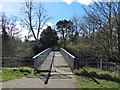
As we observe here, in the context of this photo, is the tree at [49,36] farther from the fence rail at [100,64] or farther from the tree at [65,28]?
the fence rail at [100,64]

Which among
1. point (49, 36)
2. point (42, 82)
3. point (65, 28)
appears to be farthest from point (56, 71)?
point (65, 28)

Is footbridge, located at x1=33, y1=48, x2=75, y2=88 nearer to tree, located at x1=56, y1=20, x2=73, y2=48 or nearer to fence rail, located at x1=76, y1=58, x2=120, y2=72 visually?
fence rail, located at x1=76, y1=58, x2=120, y2=72

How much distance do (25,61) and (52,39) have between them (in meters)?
47.4

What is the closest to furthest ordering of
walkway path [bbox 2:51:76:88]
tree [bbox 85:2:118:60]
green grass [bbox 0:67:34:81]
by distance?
walkway path [bbox 2:51:76:88] < green grass [bbox 0:67:34:81] < tree [bbox 85:2:118:60]

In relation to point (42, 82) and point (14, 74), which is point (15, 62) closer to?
point (14, 74)

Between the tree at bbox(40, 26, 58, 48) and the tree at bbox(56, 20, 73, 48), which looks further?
the tree at bbox(56, 20, 73, 48)

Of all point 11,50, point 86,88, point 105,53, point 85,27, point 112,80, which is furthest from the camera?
point 11,50

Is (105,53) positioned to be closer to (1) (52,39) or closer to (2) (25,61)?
(2) (25,61)

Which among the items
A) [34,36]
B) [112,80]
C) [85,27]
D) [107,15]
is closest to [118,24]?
[107,15]

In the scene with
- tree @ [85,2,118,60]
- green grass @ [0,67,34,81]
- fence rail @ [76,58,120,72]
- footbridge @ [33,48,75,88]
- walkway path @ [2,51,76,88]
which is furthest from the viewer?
tree @ [85,2,118,60]

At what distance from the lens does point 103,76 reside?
11.7 m

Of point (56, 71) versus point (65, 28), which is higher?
point (65, 28)

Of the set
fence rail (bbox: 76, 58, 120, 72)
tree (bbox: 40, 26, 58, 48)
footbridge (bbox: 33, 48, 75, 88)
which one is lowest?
footbridge (bbox: 33, 48, 75, 88)

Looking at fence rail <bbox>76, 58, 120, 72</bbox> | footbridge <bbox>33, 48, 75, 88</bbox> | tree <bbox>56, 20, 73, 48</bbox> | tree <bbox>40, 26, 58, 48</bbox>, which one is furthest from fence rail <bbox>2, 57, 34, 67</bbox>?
tree <bbox>56, 20, 73, 48</bbox>
